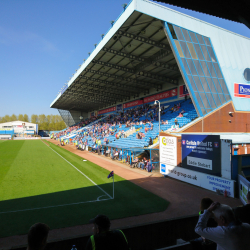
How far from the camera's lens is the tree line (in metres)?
118

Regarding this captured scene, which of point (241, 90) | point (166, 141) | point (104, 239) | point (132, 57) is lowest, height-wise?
point (104, 239)

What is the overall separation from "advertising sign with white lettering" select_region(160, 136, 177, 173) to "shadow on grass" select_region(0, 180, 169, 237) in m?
4.33

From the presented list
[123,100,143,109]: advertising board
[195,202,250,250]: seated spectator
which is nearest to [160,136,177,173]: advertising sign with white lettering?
[195,202,250,250]: seated spectator

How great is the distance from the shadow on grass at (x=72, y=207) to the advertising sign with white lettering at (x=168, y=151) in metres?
4.33

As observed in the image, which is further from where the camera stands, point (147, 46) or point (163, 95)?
point (163, 95)

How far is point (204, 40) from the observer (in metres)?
20.2

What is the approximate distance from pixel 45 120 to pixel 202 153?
13472 centimetres

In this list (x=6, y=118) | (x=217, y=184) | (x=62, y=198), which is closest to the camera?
(x=62, y=198)

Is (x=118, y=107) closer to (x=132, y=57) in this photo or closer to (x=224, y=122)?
(x=132, y=57)

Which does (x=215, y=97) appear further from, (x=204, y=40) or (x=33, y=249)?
(x=33, y=249)

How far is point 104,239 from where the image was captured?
2.56 meters

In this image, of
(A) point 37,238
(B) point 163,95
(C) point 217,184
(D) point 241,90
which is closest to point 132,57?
(B) point 163,95

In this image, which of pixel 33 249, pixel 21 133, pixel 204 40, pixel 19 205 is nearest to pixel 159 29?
pixel 204 40

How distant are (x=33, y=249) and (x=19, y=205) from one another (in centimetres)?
863
